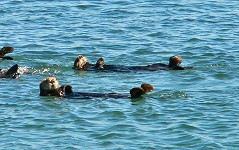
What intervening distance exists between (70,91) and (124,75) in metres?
2.04

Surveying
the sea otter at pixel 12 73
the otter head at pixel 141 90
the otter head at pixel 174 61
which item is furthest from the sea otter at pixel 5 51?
the otter head at pixel 141 90

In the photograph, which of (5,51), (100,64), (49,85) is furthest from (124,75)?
(5,51)

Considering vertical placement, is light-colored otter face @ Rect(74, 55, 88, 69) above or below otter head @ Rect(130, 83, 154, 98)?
above

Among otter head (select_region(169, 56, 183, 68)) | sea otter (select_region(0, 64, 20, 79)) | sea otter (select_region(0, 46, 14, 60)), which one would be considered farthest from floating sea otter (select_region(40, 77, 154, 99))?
sea otter (select_region(0, 46, 14, 60))

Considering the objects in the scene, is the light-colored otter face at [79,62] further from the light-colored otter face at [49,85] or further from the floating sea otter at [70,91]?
the light-colored otter face at [49,85]

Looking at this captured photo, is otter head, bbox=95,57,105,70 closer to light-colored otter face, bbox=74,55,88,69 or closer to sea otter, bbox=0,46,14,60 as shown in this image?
light-colored otter face, bbox=74,55,88,69

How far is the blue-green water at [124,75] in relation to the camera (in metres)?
13.1

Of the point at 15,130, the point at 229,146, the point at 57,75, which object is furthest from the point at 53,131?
the point at 57,75

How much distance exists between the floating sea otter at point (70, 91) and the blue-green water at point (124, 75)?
121 millimetres

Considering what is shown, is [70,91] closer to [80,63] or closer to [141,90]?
[141,90]

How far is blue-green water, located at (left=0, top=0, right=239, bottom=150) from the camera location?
13.1 meters

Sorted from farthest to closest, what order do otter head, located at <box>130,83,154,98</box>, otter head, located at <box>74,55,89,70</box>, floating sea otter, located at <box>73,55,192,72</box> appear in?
otter head, located at <box>74,55,89,70</box> → floating sea otter, located at <box>73,55,192,72</box> → otter head, located at <box>130,83,154,98</box>

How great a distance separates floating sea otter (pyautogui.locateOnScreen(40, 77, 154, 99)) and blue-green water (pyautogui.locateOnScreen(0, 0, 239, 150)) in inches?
4.8

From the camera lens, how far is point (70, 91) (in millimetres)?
15312
